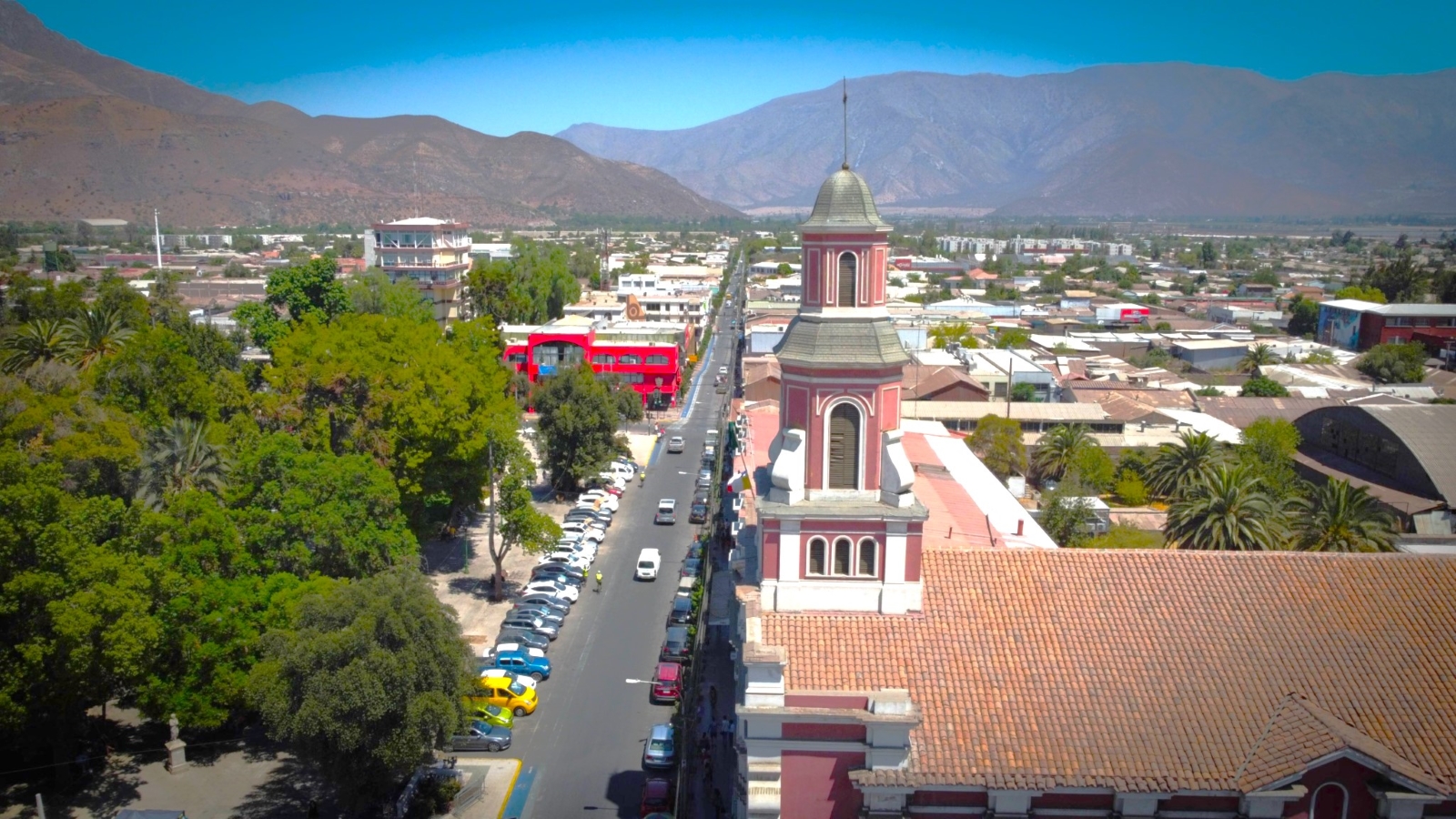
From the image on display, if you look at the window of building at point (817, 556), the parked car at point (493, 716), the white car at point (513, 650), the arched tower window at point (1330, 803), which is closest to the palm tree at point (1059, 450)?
the white car at point (513, 650)

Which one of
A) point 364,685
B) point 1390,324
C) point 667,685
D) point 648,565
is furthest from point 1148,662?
point 1390,324

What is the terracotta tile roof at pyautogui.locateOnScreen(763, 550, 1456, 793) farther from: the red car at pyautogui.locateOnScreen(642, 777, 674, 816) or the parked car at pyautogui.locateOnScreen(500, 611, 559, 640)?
the parked car at pyautogui.locateOnScreen(500, 611, 559, 640)

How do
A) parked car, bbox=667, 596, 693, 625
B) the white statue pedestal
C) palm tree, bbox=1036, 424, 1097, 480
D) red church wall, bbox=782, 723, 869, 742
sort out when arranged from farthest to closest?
palm tree, bbox=1036, 424, 1097, 480 < parked car, bbox=667, 596, 693, 625 < the white statue pedestal < red church wall, bbox=782, 723, 869, 742

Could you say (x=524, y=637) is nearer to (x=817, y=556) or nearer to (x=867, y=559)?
(x=817, y=556)

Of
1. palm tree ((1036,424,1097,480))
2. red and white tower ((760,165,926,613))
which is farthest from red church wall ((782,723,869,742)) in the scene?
palm tree ((1036,424,1097,480))

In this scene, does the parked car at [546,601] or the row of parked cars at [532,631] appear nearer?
the row of parked cars at [532,631]

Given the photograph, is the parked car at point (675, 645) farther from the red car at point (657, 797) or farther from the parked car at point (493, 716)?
the red car at point (657, 797)

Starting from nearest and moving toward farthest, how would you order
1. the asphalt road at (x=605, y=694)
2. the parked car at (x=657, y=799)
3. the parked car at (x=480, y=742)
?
1. the parked car at (x=657, y=799)
2. the asphalt road at (x=605, y=694)
3. the parked car at (x=480, y=742)

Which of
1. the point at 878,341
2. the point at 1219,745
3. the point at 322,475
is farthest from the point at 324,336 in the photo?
the point at 1219,745
